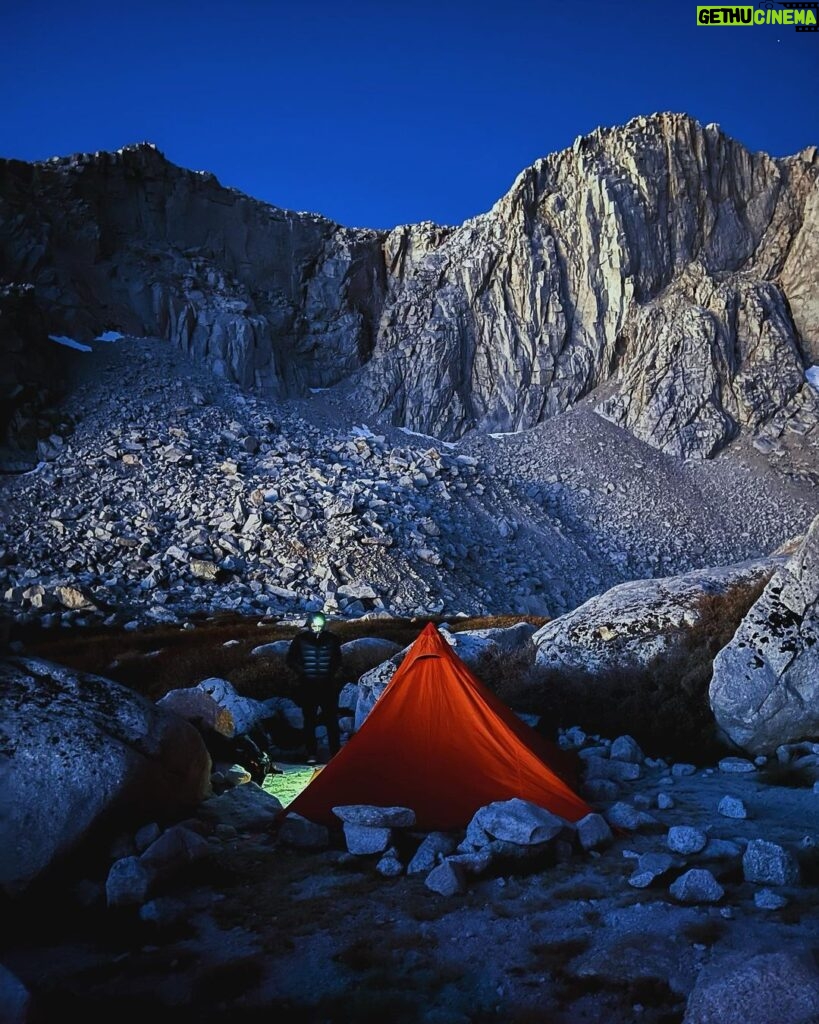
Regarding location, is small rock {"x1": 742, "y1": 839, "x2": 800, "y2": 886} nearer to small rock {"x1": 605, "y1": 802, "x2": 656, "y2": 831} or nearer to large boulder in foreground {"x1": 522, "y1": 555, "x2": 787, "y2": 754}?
small rock {"x1": 605, "y1": 802, "x2": 656, "y2": 831}

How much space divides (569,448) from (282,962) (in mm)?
53662

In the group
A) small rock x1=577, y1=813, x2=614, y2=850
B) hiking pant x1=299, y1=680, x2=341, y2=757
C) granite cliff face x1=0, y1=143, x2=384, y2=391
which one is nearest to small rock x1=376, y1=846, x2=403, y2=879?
small rock x1=577, y1=813, x2=614, y2=850

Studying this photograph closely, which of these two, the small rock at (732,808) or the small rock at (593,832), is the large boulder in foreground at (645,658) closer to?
the small rock at (732,808)

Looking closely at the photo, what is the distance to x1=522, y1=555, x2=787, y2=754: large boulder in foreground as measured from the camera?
10.9 meters

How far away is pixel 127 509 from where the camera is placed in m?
37.7

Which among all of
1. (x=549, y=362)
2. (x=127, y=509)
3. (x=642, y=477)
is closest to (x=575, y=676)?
(x=127, y=509)

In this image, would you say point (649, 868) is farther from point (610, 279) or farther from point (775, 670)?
point (610, 279)

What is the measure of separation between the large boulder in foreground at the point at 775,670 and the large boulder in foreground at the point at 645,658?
0.62 metres

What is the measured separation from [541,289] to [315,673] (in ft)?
187

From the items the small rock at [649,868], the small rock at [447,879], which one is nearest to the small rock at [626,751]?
the small rock at [649,868]

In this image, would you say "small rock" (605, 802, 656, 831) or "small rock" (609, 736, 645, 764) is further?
"small rock" (609, 736, 645, 764)

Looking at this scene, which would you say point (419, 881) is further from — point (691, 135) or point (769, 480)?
point (691, 135)

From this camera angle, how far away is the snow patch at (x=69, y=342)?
170ft

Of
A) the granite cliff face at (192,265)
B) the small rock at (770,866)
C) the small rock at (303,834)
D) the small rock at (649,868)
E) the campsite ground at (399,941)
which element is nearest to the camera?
the campsite ground at (399,941)
